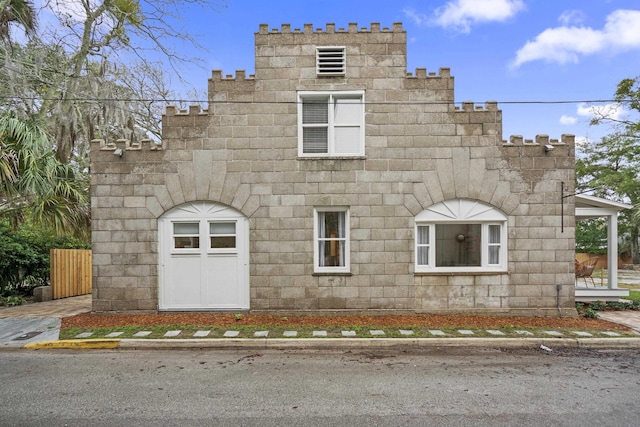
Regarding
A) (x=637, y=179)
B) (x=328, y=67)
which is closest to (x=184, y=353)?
(x=328, y=67)

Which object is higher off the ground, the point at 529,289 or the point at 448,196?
the point at 448,196

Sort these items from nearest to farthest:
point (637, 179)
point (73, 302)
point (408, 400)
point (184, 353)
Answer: point (408, 400) → point (184, 353) → point (73, 302) → point (637, 179)

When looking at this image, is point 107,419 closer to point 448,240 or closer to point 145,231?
point 145,231

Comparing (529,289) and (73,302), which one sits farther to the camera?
(73,302)

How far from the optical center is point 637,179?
23.7m

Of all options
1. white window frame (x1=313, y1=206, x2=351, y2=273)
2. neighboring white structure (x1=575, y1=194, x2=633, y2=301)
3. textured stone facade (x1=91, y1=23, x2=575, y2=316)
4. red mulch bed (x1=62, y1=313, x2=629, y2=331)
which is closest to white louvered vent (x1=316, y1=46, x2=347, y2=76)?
textured stone facade (x1=91, y1=23, x2=575, y2=316)

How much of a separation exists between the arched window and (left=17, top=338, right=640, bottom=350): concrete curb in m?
2.33

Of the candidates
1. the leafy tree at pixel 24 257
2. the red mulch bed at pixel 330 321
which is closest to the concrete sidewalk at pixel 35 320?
the red mulch bed at pixel 330 321

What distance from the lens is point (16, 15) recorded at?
11.5 m

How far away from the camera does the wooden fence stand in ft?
42.3

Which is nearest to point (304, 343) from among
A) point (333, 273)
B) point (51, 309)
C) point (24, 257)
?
point (333, 273)

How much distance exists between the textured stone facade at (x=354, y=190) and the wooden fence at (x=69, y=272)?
14.3 ft

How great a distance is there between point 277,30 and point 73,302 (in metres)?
10.0

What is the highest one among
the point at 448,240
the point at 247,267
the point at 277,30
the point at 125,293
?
the point at 277,30
